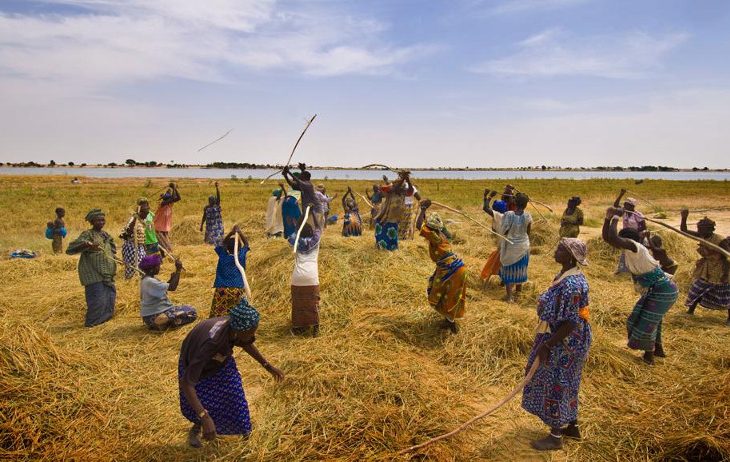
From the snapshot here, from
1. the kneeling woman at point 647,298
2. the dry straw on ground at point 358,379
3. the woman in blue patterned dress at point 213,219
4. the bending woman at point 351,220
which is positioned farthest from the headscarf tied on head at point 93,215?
the kneeling woman at point 647,298

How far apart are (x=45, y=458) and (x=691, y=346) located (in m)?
6.45

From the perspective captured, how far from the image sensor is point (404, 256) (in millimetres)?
7797

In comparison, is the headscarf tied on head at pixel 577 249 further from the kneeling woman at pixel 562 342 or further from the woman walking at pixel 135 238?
the woman walking at pixel 135 238

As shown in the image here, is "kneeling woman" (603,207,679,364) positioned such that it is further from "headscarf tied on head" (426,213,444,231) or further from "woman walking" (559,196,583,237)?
"woman walking" (559,196,583,237)

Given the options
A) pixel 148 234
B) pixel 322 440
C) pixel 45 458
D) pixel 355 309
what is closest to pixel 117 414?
pixel 45 458

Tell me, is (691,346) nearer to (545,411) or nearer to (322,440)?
(545,411)

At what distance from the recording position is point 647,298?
16.1 ft

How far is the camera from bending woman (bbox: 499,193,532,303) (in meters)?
6.85

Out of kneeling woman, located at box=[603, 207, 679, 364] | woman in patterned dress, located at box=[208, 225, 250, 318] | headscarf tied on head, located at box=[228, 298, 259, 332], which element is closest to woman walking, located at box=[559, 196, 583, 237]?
kneeling woman, located at box=[603, 207, 679, 364]

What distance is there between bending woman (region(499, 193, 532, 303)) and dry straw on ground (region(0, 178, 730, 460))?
1.42 ft

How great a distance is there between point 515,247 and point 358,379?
12.4ft

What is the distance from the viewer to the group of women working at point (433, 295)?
10.6 feet

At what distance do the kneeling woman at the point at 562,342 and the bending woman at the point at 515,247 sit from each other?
340 centimetres

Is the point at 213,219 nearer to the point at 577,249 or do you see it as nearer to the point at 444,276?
the point at 444,276
